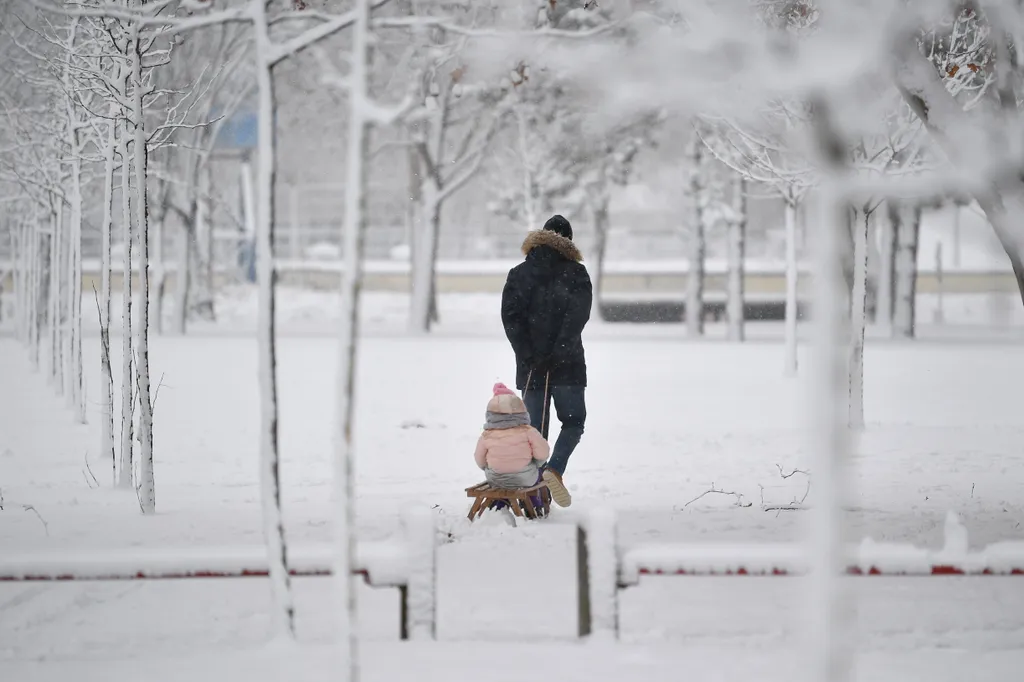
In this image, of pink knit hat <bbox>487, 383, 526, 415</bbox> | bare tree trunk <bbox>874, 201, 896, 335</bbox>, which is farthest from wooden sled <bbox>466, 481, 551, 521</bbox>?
bare tree trunk <bbox>874, 201, 896, 335</bbox>

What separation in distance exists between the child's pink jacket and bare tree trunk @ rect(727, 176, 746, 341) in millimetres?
20111

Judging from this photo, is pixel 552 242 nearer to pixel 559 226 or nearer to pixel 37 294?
pixel 559 226

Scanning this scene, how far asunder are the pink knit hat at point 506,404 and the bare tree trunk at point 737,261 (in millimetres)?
20189

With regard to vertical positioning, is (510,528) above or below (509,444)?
below

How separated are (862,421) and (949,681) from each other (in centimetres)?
841

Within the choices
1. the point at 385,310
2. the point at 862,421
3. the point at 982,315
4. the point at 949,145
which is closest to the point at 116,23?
the point at 949,145

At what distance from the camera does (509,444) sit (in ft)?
21.2

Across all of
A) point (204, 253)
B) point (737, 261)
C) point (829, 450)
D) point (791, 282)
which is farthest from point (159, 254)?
point (829, 450)

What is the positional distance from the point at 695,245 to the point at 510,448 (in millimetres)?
23843

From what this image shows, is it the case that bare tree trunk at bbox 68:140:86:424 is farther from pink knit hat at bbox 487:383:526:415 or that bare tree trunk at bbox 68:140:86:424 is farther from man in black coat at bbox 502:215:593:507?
pink knit hat at bbox 487:383:526:415

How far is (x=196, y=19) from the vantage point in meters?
4.16

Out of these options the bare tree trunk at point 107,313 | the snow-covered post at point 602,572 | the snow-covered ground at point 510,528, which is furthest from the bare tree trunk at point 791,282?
the snow-covered post at point 602,572

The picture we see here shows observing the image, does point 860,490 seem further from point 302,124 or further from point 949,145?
point 302,124

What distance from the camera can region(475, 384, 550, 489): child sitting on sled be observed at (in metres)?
6.43
